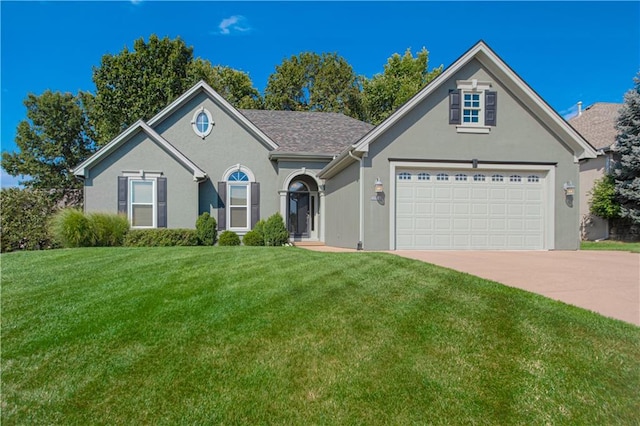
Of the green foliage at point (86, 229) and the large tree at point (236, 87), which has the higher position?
the large tree at point (236, 87)

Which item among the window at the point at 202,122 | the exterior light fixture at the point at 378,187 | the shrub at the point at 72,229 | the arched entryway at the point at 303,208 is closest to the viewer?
the shrub at the point at 72,229

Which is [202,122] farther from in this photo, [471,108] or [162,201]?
[471,108]

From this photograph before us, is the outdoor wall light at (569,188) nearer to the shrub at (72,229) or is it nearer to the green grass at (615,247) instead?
the green grass at (615,247)

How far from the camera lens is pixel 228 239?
14281mm

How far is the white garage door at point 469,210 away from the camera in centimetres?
1192

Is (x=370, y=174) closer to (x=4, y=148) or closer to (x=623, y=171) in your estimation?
(x=623, y=171)

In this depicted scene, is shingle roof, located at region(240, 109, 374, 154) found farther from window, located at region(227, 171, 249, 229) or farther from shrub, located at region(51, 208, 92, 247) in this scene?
shrub, located at region(51, 208, 92, 247)

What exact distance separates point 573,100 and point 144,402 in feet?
101

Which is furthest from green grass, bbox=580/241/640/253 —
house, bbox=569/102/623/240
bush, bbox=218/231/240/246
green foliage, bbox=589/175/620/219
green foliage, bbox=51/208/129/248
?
green foliage, bbox=51/208/129/248

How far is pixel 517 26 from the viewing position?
13156mm

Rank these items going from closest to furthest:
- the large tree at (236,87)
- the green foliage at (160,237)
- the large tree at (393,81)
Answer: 1. the green foliage at (160,237)
2. the large tree at (236,87)
3. the large tree at (393,81)

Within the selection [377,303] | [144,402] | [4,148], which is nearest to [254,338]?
[144,402]

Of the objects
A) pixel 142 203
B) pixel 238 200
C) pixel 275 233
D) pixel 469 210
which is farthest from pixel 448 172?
pixel 142 203

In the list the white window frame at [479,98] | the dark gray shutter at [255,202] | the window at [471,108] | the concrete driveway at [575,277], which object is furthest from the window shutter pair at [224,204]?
the concrete driveway at [575,277]
